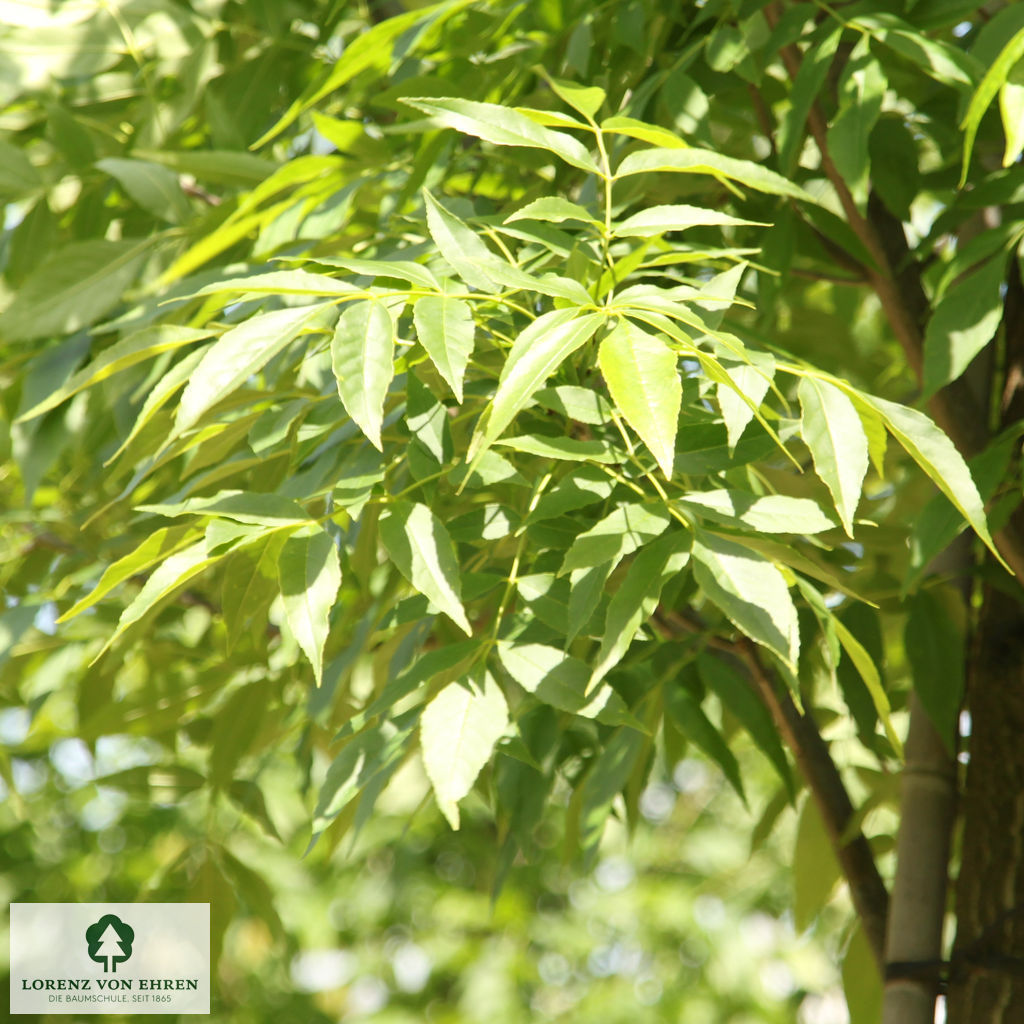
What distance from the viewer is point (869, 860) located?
2.78 feet

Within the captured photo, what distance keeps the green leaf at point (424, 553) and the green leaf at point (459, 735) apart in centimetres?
3

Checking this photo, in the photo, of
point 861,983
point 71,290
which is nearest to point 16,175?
point 71,290

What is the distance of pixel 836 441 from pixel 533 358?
0.14 meters

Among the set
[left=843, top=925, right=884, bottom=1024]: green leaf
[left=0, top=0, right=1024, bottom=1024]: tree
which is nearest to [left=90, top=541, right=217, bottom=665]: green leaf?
[left=0, top=0, right=1024, bottom=1024]: tree

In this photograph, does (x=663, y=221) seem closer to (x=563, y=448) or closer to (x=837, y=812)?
(x=563, y=448)

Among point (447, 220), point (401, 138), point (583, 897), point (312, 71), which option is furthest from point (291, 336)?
point (583, 897)

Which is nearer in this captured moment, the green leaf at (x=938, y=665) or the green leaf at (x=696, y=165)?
the green leaf at (x=696, y=165)

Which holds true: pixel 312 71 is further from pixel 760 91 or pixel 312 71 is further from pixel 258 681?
pixel 258 681

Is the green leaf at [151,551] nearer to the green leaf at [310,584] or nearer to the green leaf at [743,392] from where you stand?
the green leaf at [310,584]

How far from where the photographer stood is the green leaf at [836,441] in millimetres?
435

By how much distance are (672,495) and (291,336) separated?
0.65 feet

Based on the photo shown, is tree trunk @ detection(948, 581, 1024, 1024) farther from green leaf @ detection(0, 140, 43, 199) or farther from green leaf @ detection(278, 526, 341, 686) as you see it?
green leaf @ detection(0, 140, 43, 199)

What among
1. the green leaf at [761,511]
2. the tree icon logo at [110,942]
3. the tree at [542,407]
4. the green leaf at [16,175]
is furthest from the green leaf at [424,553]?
the tree icon logo at [110,942]

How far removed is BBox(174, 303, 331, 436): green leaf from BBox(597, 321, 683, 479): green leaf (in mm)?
132
